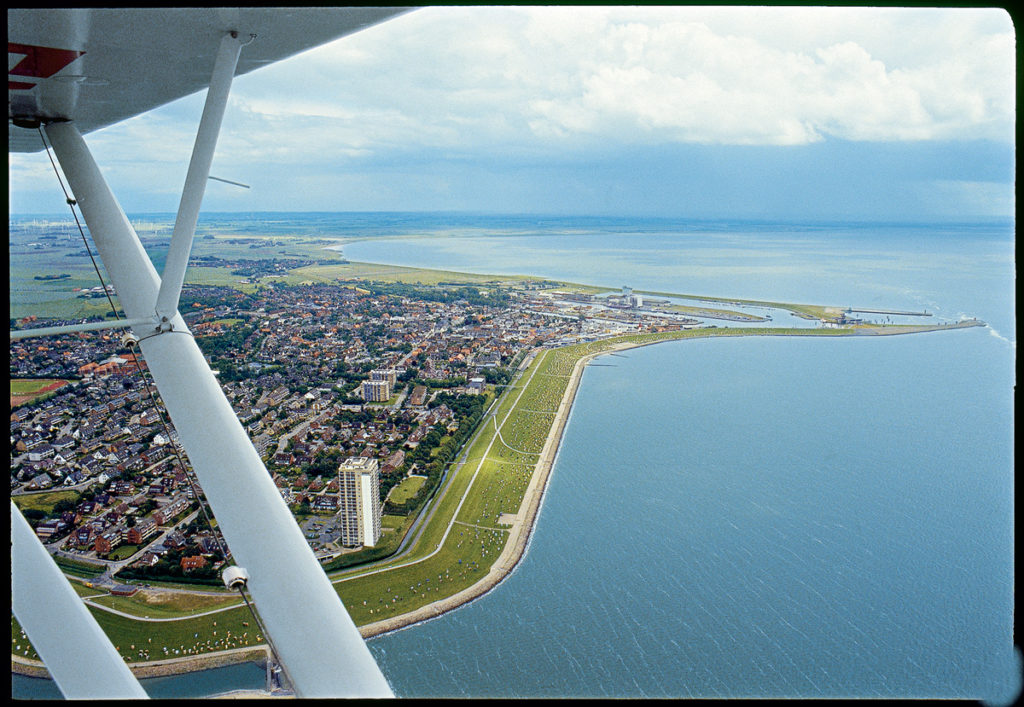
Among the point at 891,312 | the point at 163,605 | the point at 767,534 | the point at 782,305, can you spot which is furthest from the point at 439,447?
the point at 891,312

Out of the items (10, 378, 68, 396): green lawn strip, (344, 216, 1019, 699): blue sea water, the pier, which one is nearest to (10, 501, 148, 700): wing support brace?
(344, 216, 1019, 699): blue sea water

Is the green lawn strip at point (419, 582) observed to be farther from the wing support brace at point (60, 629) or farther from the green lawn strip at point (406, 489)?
the wing support brace at point (60, 629)

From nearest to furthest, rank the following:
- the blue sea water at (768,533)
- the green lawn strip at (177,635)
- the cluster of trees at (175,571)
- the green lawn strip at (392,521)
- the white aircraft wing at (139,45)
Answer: the white aircraft wing at (139,45), the green lawn strip at (177,635), the cluster of trees at (175,571), the blue sea water at (768,533), the green lawn strip at (392,521)

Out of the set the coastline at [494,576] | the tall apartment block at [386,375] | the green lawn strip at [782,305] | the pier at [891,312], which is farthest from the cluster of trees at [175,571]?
the pier at [891,312]

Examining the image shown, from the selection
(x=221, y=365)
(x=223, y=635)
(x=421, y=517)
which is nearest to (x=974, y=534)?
(x=421, y=517)

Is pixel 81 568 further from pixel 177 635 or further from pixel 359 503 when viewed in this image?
pixel 359 503

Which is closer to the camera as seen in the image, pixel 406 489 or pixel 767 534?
pixel 406 489

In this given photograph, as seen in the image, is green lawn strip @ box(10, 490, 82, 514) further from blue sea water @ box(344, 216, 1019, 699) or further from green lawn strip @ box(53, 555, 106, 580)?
blue sea water @ box(344, 216, 1019, 699)
